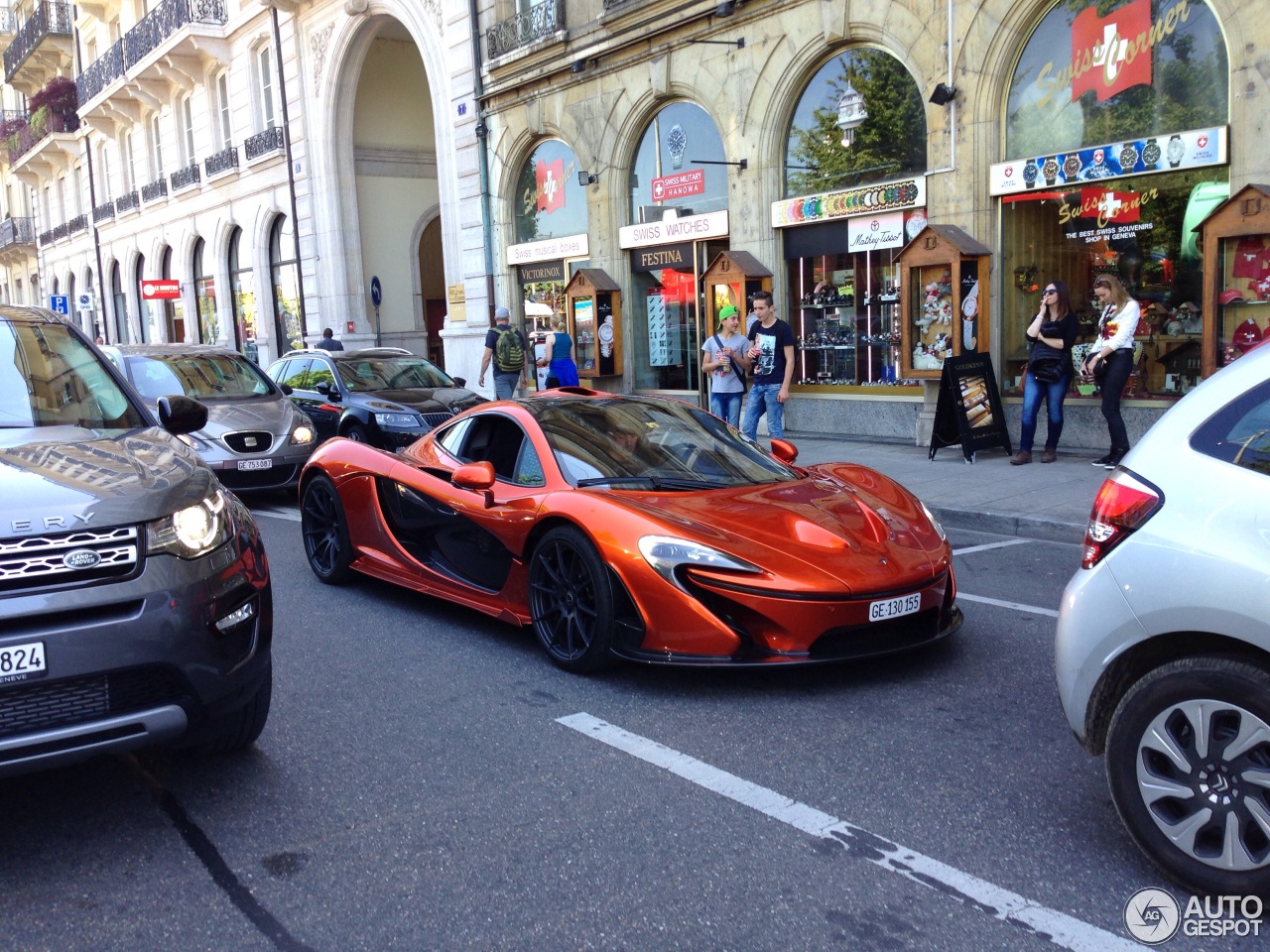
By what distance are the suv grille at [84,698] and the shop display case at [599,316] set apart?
47.8 ft

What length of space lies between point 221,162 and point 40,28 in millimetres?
18887

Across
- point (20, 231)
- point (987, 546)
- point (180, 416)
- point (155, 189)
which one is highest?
point (20, 231)

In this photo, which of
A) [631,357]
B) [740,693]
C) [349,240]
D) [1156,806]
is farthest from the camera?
[349,240]

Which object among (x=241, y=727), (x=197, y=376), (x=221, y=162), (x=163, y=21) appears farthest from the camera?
(x=163, y=21)

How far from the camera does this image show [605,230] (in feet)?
59.0

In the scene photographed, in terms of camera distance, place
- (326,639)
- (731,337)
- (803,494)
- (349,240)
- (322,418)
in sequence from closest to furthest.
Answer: (803,494), (326,639), (731,337), (322,418), (349,240)

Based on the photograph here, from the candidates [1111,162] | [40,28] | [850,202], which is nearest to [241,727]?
[1111,162]

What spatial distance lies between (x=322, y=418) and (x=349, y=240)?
15.2m

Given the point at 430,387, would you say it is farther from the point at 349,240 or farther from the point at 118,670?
the point at 349,240

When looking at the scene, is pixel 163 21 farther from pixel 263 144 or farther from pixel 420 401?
pixel 420 401

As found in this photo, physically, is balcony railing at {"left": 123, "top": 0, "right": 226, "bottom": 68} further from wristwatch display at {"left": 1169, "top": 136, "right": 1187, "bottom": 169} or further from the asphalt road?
the asphalt road

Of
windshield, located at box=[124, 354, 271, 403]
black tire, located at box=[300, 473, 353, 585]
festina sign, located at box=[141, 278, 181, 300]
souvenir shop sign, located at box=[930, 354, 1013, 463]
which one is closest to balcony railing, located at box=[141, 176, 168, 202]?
festina sign, located at box=[141, 278, 181, 300]

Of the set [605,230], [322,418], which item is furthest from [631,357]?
[322,418]

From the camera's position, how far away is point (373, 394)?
13.0 meters
